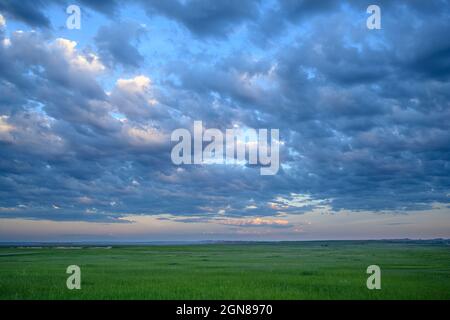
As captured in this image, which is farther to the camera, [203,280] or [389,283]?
[203,280]

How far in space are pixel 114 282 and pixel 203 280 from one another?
595cm

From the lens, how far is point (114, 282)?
2488cm
